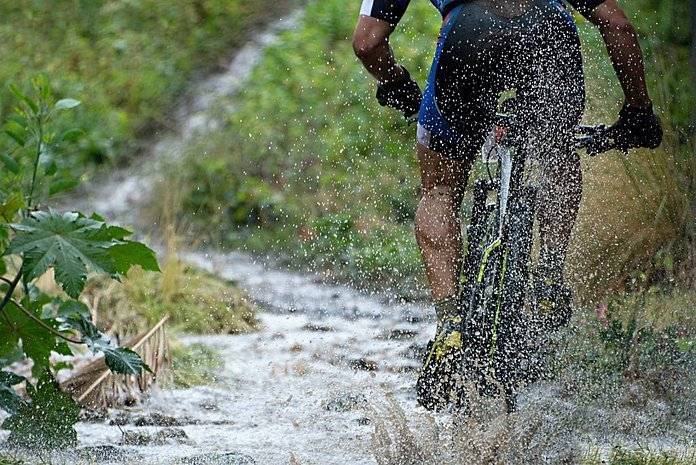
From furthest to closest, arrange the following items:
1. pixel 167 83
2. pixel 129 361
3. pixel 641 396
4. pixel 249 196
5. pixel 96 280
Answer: pixel 167 83, pixel 249 196, pixel 96 280, pixel 641 396, pixel 129 361

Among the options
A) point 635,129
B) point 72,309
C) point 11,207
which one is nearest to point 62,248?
point 11,207

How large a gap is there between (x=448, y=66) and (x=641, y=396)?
1.37m

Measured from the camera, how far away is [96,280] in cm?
559

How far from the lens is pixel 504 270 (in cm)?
342

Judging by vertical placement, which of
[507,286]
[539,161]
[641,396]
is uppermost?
[539,161]

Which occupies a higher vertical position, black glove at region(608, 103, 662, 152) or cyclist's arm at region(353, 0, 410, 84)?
cyclist's arm at region(353, 0, 410, 84)

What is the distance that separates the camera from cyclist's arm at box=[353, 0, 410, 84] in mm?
3479

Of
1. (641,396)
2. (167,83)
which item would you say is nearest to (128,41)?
(167,83)

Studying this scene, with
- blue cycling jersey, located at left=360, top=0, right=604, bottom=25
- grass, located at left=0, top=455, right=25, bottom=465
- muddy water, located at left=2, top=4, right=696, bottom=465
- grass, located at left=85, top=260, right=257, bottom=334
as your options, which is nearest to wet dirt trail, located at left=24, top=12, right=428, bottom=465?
muddy water, located at left=2, top=4, right=696, bottom=465

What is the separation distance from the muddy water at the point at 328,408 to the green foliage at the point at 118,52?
131 cm

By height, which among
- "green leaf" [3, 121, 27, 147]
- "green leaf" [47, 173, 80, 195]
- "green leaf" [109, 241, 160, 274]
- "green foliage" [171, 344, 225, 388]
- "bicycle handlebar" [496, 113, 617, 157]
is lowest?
"green foliage" [171, 344, 225, 388]

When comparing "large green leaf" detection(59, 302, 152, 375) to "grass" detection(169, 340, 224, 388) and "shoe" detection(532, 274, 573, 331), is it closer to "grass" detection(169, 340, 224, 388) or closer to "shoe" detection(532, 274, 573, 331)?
"shoe" detection(532, 274, 573, 331)

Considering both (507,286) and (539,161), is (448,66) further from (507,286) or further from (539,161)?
(507,286)

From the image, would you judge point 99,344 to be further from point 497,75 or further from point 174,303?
point 174,303
